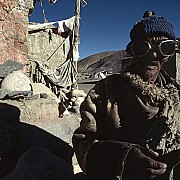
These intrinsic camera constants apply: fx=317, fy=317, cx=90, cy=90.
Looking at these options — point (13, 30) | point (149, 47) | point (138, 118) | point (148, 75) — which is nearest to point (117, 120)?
point (138, 118)

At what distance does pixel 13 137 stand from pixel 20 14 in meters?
4.41

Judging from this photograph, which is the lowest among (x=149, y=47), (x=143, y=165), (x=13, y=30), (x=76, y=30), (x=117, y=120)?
(x=143, y=165)

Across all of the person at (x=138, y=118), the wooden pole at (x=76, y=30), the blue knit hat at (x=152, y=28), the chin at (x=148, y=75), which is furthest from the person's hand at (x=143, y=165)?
the wooden pole at (x=76, y=30)

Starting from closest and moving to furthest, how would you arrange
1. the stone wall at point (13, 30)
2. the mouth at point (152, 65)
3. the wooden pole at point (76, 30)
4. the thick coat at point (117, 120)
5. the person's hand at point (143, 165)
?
the person's hand at point (143, 165), the thick coat at point (117, 120), the mouth at point (152, 65), the stone wall at point (13, 30), the wooden pole at point (76, 30)

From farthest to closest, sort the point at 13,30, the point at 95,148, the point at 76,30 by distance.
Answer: the point at 76,30 → the point at 13,30 → the point at 95,148

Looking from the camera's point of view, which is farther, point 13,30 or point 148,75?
point 13,30

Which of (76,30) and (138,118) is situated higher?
(76,30)

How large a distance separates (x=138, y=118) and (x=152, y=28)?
408 millimetres

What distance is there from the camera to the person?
1259 millimetres

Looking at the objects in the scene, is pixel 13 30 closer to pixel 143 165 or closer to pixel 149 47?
pixel 149 47

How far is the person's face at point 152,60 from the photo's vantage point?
1.41 metres

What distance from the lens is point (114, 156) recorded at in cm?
131

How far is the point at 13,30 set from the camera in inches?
234

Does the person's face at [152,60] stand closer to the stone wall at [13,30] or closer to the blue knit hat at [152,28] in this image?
the blue knit hat at [152,28]
